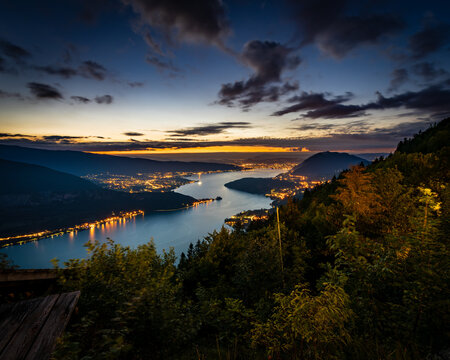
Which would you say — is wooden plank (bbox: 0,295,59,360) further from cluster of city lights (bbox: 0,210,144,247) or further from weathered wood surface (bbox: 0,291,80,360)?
cluster of city lights (bbox: 0,210,144,247)

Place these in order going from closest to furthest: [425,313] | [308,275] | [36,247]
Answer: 1. [425,313]
2. [308,275]
3. [36,247]

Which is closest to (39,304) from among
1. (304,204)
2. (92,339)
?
(92,339)

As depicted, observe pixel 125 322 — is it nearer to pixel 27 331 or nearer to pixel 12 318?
pixel 27 331

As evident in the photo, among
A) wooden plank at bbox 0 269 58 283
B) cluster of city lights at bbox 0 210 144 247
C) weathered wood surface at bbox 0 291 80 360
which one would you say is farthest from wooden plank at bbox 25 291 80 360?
cluster of city lights at bbox 0 210 144 247

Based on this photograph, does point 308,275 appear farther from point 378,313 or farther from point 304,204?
point 304,204

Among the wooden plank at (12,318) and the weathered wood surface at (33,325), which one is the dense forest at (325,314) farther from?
the wooden plank at (12,318)

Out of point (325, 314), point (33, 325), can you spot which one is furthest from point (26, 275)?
point (325, 314)
